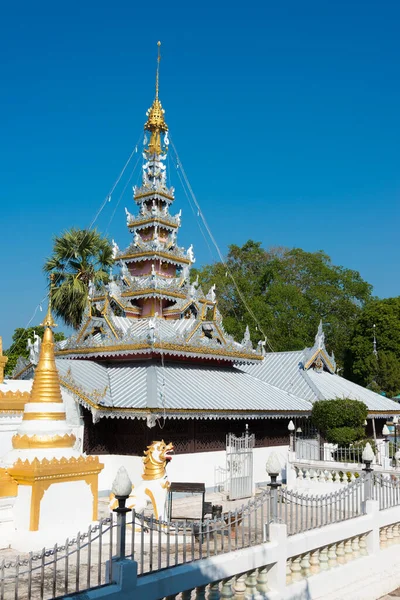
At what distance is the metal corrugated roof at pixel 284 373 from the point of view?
26.6 m

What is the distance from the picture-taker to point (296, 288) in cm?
5091

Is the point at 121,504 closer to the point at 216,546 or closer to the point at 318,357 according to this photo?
the point at 216,546

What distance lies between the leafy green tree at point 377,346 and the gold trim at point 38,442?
34811 millimetres

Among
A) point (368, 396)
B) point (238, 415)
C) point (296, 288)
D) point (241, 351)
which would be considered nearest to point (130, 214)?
point (241, 351)

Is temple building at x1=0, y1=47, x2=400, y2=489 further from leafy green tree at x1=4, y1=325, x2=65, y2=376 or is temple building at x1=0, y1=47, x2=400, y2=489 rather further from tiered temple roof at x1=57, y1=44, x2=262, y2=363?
leafy green tree at x1=4, y1=325, x2=65, y2=376

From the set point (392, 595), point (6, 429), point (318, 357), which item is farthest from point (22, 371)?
point (392, 595)

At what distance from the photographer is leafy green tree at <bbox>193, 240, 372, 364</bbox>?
159ft

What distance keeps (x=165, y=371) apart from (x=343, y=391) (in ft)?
32.7

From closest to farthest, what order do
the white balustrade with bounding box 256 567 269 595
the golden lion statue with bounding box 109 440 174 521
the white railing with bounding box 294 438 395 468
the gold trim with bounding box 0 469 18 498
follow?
the white balustrade with bounding box 256 567 269 595 → the gold trim with bounding box 0 469 18 498 → the golden lion statue with bounding box 109 440 174 521 → the white railing with bounding box 294 438 395 468

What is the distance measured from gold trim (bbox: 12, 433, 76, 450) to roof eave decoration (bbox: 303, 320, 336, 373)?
57.1ft

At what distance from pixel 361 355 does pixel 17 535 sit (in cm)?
3957

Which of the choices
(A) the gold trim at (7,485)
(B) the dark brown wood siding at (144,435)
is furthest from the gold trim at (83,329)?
(A) the gold trim at (7,485)

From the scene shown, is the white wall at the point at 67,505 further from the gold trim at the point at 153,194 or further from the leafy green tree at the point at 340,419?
the gold trim at the point at 153,194

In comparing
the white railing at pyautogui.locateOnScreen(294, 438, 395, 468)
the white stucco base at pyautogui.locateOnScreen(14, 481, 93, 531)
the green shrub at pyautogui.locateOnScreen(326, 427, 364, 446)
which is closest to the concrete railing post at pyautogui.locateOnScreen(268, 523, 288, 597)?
the white stucco base at pyautogui.locateOnScreen(14, 481, 93, 531)
